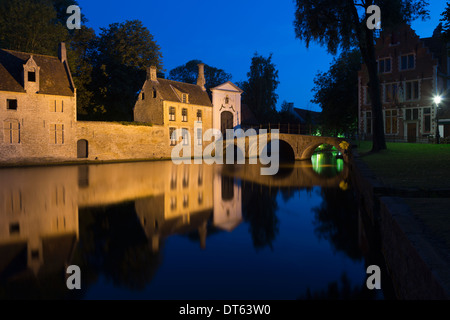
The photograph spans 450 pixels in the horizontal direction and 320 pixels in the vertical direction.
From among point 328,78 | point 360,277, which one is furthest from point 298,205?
point 328,78

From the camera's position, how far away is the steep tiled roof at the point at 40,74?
23.2 metres

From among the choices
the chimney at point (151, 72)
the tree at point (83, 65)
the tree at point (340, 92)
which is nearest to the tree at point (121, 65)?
the tree at point (83, 65)

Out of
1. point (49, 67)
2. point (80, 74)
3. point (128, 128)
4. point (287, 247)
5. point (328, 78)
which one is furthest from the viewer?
point (328, 78)

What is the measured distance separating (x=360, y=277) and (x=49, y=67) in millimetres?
27002

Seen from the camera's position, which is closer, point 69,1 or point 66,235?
point 66,235

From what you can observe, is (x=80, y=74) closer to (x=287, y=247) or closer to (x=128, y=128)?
(x=128, y=128)

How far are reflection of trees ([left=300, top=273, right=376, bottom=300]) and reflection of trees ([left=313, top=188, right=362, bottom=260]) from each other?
4.29 ft

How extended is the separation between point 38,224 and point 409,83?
2885cm

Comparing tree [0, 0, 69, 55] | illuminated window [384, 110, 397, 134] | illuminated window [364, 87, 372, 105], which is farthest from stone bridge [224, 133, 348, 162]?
tree [0, 0, 69, 55]

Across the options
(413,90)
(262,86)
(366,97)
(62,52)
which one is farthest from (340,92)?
(62,52)

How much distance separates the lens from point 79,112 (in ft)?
107

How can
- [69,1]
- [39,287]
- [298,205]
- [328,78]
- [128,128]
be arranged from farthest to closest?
[69,1] < [328,78] < [128,128] < [298,205] < [39,287]

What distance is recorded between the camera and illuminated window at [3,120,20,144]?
22781mm

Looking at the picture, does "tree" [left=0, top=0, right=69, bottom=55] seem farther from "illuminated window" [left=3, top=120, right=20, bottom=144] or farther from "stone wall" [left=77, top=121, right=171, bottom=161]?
"stone wall" [left=77, top=121, right=171, bottom=161]
